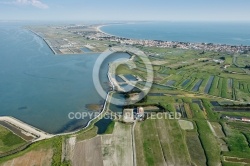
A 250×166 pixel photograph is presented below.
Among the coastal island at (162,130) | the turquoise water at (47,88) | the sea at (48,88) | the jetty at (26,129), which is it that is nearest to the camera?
the coastal island at (162,130)

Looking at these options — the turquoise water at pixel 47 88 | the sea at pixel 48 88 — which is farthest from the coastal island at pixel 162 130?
the turquoise water at pixel 47 88

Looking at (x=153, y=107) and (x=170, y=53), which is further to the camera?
(x=170, y=53)

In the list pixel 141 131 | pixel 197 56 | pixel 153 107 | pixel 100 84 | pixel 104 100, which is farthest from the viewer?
pixel 197 56

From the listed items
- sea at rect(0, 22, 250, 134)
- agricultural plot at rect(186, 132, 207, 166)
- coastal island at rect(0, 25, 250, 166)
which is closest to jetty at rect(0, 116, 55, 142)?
coastal island at rect(0, 25, 250, 166)

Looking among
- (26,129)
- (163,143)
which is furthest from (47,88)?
(163,143)

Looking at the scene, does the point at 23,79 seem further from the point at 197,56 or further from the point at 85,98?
the point at 197,56

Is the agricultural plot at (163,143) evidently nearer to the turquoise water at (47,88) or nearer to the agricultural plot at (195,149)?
the agricultural plot at (195,149)

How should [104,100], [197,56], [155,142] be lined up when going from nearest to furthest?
1. [155,142]
2. [104,100]
3. [197,56]

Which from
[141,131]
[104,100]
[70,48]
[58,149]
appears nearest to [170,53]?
[70,48]

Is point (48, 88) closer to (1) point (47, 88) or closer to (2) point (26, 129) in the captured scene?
(1) point (47, 88)
